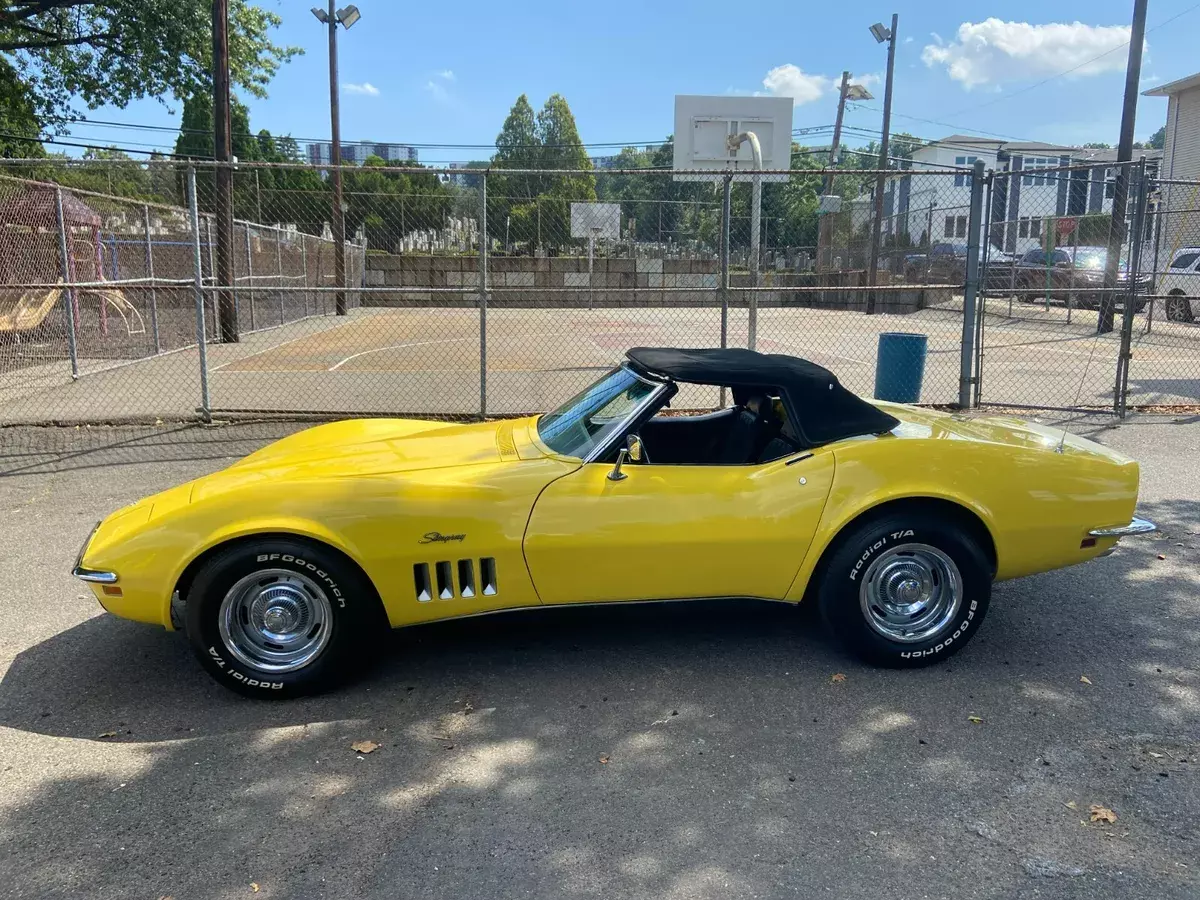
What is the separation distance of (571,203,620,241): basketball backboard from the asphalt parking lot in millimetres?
7175

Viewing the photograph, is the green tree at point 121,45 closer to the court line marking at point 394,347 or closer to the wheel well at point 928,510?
the court line marking at point 394,347

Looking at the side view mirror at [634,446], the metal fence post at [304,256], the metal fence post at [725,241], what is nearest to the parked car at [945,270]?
the metal fence post at [725,241]

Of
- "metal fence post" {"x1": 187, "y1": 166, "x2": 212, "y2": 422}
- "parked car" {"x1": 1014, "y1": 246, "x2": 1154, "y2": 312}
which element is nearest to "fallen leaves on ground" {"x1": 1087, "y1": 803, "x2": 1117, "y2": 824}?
"metal fence post" {"x1": 187, "y1": 166, "x2": 212, "y2": 422}

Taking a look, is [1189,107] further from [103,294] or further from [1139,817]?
[1139,817]

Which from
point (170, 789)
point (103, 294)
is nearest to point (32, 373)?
point (103, 294)

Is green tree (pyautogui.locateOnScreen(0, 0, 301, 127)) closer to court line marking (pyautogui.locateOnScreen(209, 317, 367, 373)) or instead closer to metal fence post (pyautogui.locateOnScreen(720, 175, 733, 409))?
court line marking (pyautogui.locateOnScreen(209, 317, 367, 373))

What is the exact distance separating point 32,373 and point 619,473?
11158mm

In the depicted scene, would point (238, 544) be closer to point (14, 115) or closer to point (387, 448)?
point (387, 448)

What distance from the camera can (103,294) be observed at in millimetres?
14266

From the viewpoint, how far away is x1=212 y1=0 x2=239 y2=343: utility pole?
520 inches

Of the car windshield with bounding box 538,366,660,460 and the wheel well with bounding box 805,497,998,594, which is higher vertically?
the car windshield with bounding box 538,366,660,460

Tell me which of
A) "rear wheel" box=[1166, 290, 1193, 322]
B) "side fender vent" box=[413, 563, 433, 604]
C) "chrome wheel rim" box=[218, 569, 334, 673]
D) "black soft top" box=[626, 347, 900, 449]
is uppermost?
"rear wheel" box=[1166, 290, 1193, 322]

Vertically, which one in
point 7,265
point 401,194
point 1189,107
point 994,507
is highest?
point 1189,107

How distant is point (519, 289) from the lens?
7457 millimetres
